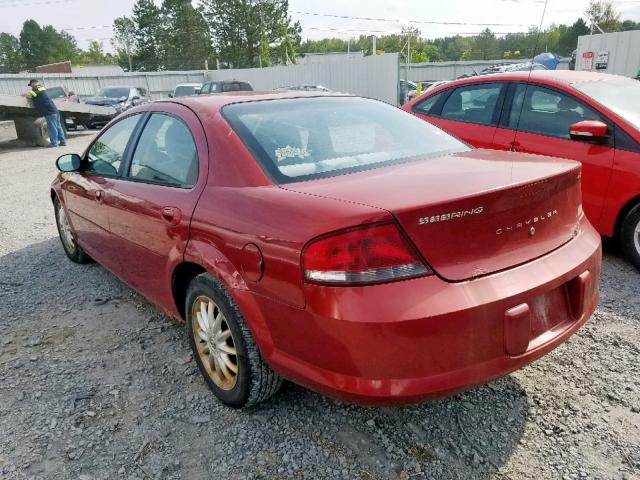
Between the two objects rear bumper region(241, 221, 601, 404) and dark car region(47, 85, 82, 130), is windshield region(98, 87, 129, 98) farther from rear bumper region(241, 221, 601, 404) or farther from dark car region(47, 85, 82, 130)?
rear bumper region(241, 221, 601, 404)

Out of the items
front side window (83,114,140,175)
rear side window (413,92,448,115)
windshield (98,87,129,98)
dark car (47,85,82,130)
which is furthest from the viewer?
windshield (98,87,129,98)

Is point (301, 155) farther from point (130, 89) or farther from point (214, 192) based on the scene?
point (130, 89)

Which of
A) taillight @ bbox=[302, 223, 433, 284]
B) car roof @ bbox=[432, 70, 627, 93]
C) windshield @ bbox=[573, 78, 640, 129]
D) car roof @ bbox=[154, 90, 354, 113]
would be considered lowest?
taillight @ bbox=[302, 223, 433, 284]

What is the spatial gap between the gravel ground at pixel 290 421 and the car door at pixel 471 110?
7.24 ft

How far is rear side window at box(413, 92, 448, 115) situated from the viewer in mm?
5575

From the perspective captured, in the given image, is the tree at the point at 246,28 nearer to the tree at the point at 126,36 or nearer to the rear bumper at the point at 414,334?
the tree at the point at 126,36

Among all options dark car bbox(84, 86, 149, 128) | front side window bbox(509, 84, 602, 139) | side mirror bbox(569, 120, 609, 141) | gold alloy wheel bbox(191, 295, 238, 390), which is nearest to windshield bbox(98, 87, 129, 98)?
dark car bbox(84, 86, 149, 128)

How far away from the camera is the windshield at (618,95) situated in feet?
13.4

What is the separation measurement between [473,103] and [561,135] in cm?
106

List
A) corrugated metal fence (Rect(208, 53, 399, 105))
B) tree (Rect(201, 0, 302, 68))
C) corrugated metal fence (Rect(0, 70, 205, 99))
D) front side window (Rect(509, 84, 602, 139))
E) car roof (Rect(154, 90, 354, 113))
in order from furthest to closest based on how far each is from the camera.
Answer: tree (Rect(201, 0, 302, 68)) < corrugated metal fence (Rect(0, 70, 205, 99)) < corrugated metal fence (Rect(208, 53, 399, 105)) < front side window (Rect(509, 84, 602, 139)) < car roof (Rect(154, 90, 354, 113))

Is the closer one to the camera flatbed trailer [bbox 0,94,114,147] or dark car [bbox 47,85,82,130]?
flatbed trailer [bbox 0,94,114,147]

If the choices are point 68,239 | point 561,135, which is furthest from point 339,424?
point 68,239

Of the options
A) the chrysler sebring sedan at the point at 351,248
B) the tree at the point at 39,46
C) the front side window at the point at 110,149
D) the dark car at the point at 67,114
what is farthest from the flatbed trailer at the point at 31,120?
the tree at the point at 39,46

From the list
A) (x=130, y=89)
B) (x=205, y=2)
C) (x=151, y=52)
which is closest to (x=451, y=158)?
(x=130, y=89)
